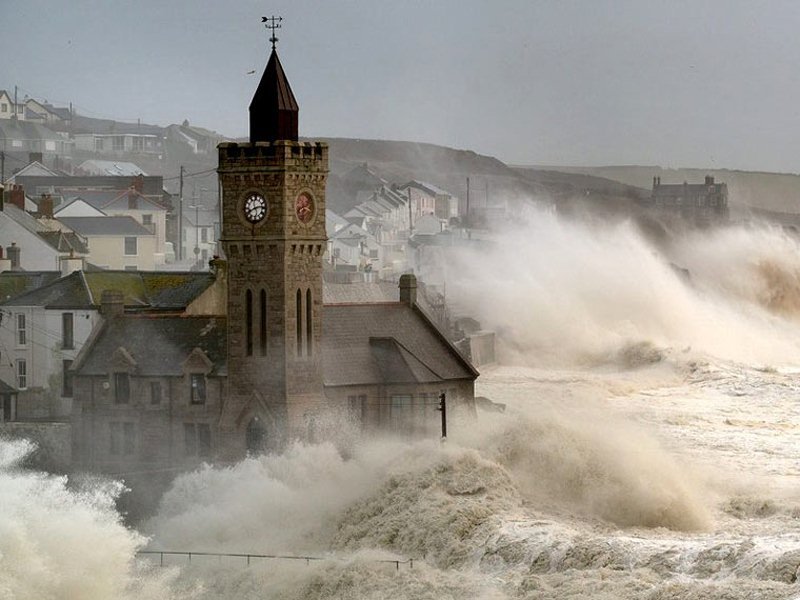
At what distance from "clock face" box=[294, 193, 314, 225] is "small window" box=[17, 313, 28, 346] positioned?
11.8 metres

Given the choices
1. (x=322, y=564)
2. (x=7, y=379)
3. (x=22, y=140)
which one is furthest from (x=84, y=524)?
(x=22, y=140)

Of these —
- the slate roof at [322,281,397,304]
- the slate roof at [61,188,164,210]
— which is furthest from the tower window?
the slate roof at [61,188,164,210]

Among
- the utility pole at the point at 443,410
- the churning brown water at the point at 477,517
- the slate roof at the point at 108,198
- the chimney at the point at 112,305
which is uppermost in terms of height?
the slate roof at the point at 108,198

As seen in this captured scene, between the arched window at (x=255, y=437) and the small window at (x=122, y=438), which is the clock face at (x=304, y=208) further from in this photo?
the small window at (x=122, y=438)

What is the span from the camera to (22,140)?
130 metres

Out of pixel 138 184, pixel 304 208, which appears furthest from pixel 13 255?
pixel 138 184

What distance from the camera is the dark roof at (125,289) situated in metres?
51.7

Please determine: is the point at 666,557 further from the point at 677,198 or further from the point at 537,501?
the point at 677,198

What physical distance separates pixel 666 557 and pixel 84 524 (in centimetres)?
1068

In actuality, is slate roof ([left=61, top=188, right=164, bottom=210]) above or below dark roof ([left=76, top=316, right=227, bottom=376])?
above

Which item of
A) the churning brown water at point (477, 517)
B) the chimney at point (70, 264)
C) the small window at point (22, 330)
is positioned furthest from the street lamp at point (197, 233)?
the small window at point (22, 330)

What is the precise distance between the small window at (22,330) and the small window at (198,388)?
8.92 metres

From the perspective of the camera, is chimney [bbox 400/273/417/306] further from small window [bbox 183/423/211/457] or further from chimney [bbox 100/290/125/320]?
chimney [bbox 100/290/125/320]

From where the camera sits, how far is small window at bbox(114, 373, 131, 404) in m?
47.2
